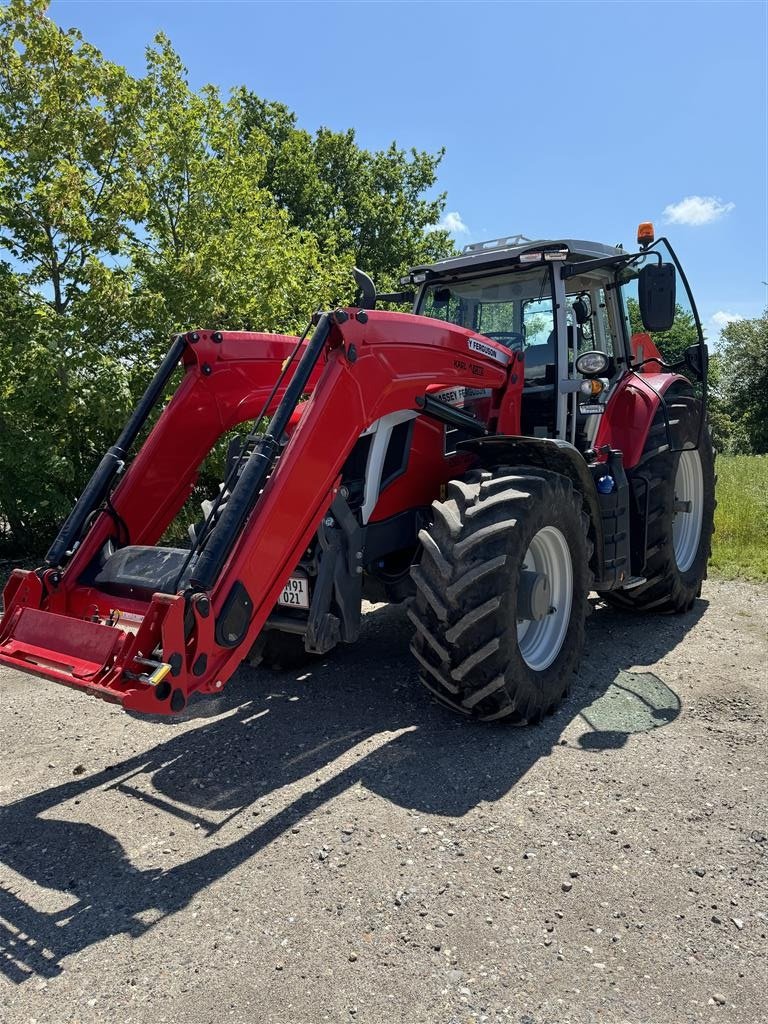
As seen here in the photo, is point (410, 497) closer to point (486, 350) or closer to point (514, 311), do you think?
point (486, 350)

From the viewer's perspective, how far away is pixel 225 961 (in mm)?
2572

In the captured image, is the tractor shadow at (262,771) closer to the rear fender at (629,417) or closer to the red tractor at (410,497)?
the red tractor at (410,497)

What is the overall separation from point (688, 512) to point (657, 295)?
94.9 inches

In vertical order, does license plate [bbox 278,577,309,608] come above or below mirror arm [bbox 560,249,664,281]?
below

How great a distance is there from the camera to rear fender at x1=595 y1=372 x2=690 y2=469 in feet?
18.5

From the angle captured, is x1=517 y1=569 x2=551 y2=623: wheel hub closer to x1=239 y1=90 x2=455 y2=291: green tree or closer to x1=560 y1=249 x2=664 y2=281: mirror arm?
x1=560 y1=249 x2=664 y2=281: mirror arm

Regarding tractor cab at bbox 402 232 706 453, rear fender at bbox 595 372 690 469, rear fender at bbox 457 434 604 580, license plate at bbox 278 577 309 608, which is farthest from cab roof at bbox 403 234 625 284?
license plate at bbox 278 577 309 608

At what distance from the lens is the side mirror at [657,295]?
4773 millimetres

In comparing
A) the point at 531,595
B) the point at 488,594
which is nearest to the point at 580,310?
the point at 531,595

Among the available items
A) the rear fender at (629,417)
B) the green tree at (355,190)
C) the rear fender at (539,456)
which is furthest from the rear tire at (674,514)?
the green tree at (355,190)

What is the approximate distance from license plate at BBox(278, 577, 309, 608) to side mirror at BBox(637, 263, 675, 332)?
269 centimetres

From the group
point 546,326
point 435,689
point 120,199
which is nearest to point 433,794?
point 435,689

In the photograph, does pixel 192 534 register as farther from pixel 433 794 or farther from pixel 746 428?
pixel 746 428

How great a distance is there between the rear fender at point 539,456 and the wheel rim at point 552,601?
44 cm
